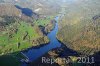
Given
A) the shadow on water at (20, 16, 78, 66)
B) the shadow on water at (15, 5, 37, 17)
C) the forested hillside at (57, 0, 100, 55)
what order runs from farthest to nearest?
the shadow on water at (15, 5, 37, 17)
the forested hillside at (57, 0, 100, 55)
the shadow on water at (20, 16, 78, 66)

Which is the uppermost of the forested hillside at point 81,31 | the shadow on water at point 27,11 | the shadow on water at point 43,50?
the shadow on water at point 27,11

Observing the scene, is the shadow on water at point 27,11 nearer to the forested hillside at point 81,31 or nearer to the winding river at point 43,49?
the forested hillside at point 81,31

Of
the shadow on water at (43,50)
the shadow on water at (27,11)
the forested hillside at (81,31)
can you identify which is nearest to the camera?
the shadow on water at (43,50)

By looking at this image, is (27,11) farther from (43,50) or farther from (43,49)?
(43,50)

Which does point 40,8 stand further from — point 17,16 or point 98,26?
point 98,26

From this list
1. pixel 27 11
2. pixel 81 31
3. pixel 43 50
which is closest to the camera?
pixel 43 50

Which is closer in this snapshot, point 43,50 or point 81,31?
point 43,50

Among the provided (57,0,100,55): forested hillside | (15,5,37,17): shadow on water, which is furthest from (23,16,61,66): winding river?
(15,5,37,17): shadow on water

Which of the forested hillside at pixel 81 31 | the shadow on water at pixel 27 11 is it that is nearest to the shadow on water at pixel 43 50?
the forested hillside at pixel 81 31

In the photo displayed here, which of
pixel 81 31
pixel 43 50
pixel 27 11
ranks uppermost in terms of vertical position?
pixel 27 11

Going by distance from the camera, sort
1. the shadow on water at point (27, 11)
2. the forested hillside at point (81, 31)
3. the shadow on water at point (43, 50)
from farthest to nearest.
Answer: the shadow on water at point (27, 11)
the forested hillside at point (81, 31)
the shadow on water at point (43, 50)

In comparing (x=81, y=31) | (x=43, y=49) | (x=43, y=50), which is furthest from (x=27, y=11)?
(x=43, y=50)

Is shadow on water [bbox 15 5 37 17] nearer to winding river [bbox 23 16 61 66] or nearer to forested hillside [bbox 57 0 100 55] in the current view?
forested hillside [bbox 57 0 100 55]
